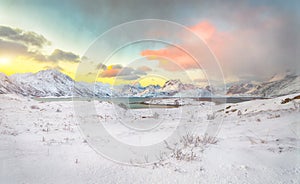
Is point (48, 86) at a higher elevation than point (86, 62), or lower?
higher

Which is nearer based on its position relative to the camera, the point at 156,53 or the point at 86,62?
the point at 86,62

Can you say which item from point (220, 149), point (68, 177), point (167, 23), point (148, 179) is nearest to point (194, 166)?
point (148, 179)

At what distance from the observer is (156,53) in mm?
4980

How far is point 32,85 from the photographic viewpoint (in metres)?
151

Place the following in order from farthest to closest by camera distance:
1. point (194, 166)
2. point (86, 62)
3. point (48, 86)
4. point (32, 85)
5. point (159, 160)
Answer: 1. point (48, 86)
2. point (32, 85)
3. point (86, 62)
4. point (159, 160)
5. point (194, 166)

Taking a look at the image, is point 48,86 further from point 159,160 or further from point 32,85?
point 159,160

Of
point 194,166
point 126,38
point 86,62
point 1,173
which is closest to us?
point 1,173

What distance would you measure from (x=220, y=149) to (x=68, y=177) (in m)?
2.71

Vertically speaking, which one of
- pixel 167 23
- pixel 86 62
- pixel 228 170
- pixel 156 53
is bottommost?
pixel 228 170

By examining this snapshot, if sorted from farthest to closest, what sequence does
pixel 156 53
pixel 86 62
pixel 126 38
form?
1. pixel 156 53
2. pixel 126 38
3. pixel 86 62

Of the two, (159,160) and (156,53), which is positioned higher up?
(156,53)

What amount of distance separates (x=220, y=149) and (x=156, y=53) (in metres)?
2.68

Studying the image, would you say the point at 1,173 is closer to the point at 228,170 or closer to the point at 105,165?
the point at 105,165

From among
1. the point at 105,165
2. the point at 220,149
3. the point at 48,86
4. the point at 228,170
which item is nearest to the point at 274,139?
the point at 220,149
